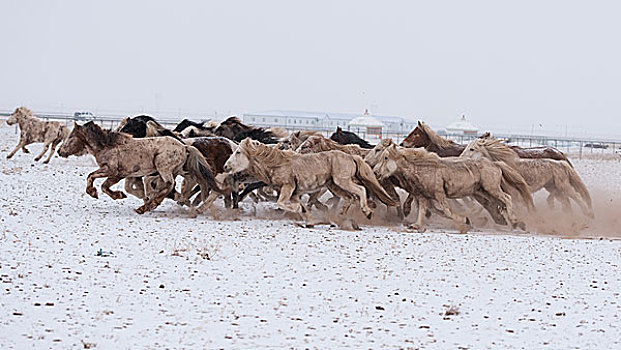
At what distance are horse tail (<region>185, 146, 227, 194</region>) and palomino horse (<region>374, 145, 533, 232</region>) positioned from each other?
2.79m

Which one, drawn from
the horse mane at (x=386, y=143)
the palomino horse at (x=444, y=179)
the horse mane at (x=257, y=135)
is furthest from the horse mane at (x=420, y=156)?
the horse mane at (x=257, y=135)

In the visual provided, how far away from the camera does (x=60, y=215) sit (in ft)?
39.3

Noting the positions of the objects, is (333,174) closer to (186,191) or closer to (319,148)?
(319,148)

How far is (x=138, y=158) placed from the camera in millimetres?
12766

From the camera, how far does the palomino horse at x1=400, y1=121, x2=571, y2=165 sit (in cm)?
1574

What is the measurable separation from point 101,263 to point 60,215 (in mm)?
4093

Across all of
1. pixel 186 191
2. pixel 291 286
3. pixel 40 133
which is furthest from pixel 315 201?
pixel 40 133

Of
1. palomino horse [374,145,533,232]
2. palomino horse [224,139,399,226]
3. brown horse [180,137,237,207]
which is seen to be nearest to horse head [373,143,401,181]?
palomino horse [374,145,533,232]

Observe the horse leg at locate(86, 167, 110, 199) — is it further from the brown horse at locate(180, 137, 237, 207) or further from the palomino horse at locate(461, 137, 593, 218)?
the palomino horse at locate(461, 137, 593, 218)

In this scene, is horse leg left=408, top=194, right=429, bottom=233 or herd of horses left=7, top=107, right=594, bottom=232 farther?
herd of horses left=7, top=107, right=594, bottom=232

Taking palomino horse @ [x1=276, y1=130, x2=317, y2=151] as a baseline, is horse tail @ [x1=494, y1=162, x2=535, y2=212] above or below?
below

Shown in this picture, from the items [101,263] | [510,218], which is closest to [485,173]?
[510,218]

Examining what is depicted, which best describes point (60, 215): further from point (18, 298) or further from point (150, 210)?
point (18, 298)

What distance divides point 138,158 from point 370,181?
12.7 ft
